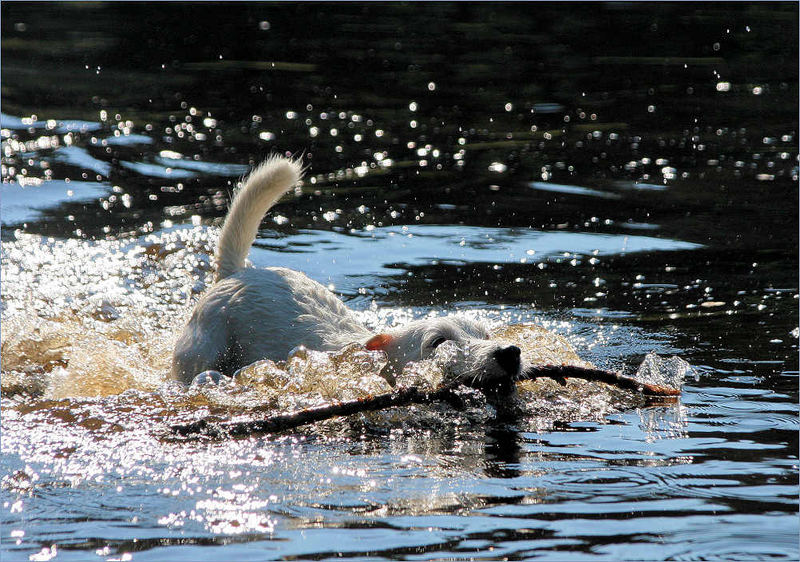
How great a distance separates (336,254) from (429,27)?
425 inches

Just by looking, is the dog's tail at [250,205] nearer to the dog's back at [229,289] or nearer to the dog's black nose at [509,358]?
the dog's back at [229,289]

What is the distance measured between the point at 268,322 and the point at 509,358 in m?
1.69

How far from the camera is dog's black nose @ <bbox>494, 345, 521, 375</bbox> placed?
5.21 meters

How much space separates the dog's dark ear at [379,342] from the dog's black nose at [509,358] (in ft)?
2.50

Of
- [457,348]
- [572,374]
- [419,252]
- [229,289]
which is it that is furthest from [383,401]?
[419,252]

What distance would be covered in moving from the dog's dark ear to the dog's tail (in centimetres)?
134

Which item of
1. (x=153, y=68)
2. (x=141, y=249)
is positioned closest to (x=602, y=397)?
(x=141, y=249)

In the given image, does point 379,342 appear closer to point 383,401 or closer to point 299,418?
point 383,401

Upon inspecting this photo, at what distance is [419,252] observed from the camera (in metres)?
9.17

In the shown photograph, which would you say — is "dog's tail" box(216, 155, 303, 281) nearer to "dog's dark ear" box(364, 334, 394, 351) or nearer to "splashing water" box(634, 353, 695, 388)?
"dog's dark ear" box(364, 334, 394, 351)

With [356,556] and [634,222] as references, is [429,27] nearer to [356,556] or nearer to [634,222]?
[634,222]

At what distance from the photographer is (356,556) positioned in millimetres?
3684

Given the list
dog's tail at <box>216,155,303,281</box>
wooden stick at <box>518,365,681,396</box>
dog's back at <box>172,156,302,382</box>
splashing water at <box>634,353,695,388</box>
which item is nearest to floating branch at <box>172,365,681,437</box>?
wooden stick at <box>518,365,681,396</box>

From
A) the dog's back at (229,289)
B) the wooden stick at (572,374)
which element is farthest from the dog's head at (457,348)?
the dog's back at (229,289)
